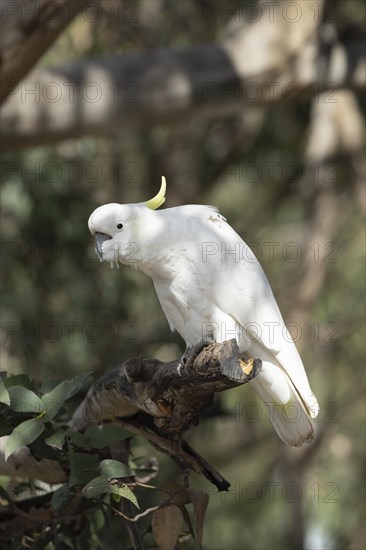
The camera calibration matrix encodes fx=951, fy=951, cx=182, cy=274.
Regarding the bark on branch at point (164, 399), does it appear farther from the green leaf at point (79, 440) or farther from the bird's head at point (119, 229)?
the bird's head at point (119, 229)

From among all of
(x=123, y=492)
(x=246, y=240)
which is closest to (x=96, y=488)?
(x=123, y=492)

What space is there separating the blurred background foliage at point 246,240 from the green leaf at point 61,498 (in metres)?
2.16

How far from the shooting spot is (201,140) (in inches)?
261

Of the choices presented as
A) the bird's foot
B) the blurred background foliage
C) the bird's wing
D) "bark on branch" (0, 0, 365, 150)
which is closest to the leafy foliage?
the bird's foot

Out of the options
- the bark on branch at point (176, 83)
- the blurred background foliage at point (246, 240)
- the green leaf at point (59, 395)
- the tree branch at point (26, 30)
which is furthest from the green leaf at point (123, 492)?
the blurred background foliage at point (246, 240)

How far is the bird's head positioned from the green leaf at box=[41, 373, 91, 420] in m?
0.30

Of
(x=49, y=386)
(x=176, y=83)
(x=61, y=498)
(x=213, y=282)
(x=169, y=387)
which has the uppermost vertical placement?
(x=176, y=83)

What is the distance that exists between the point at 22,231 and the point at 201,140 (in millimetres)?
2122

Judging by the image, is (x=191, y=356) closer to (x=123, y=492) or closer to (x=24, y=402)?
(x=123, y=492)

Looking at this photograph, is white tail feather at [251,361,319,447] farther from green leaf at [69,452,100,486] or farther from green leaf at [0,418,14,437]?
green leaf at [0,418,14,437]

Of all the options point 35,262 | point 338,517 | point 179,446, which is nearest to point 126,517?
point 179,446

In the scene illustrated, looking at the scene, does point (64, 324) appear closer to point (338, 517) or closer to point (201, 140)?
point (201, 140)

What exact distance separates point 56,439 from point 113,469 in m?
0.16

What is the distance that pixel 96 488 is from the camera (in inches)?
77.2
